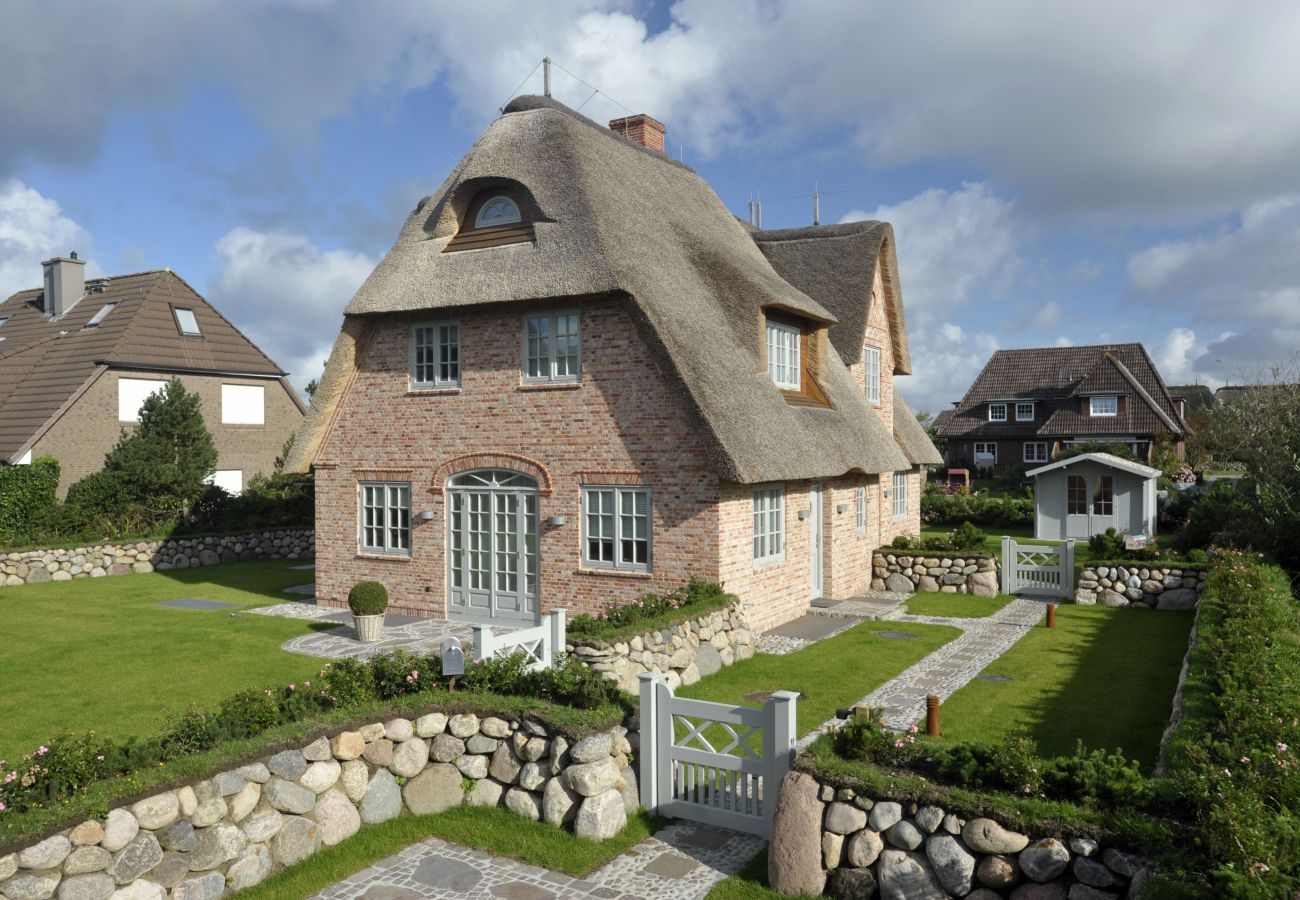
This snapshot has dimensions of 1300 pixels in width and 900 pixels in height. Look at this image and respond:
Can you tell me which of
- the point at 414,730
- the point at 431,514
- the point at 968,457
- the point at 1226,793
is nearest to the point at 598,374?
the point at 431,514

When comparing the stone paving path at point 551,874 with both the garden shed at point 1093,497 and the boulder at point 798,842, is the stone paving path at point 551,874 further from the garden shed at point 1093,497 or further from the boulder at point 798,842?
the garden shed at point 1093,497

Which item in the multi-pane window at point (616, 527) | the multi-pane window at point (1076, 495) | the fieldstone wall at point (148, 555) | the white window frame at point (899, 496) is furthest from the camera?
the multi-pane window at point (1076, 495)

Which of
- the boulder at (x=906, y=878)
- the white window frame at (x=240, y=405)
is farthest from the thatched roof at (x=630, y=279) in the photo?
the white window frame at (x=240, y=405)

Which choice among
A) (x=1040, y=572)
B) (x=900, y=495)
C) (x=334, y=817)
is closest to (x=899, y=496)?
(x=900, y=495)

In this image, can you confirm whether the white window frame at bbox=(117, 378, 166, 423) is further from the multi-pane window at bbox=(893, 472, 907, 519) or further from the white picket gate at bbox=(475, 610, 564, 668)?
the white picket gate at bbox=(475, 610, 564, 668)

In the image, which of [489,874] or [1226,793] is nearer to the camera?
[1226,793]

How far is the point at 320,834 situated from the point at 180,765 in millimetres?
1433

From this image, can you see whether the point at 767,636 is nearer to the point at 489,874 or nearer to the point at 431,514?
the point at 431,514

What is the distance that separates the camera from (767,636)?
16641mm

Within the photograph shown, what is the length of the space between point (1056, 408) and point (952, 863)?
48.7 m

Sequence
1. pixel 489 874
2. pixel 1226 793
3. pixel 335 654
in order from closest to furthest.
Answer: pixel 1226 793, pixel 489 874, pixel 335 654

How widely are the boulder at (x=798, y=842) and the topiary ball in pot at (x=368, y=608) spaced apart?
10.0 metres

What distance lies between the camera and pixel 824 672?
13961 mm

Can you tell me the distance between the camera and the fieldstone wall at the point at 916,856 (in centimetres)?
629
